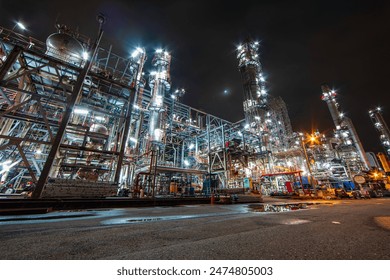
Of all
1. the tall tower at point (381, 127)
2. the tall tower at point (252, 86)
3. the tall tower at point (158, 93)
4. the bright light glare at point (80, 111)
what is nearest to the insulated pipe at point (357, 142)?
the tall tower at point (381, 127)

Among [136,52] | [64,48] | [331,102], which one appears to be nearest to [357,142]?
[331,102]

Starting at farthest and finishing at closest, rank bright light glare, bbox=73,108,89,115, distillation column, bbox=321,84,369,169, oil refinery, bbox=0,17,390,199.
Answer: distillation column, bbox=321,84,369,169
bright light glare, bbox=73,108,89,115
oil refinery, bbox=0,17,390,199

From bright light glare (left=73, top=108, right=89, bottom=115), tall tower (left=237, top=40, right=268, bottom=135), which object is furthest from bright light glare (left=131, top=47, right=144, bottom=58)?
tall tower (left=237, top=40, right=268, bottom=135)

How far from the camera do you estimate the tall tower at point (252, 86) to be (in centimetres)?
3425

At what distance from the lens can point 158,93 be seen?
17828 mm

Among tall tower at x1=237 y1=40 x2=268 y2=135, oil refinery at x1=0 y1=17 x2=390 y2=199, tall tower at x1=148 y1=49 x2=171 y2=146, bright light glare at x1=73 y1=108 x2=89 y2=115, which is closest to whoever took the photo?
oil refinery at x1=0 y1=17 x2=390 y2=199

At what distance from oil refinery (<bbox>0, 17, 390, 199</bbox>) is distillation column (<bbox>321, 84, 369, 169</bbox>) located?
0.22 m

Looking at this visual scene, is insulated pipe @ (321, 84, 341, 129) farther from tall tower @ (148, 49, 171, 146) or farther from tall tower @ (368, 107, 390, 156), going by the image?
tall tower @ (148, 49, 171, 146)

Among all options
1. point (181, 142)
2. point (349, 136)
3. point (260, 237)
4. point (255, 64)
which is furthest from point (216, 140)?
point (349, 136)

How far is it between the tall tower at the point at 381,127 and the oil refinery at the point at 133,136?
29cm

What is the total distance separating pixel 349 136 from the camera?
115 feet

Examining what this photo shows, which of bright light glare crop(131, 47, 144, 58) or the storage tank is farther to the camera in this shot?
bright light glare crop(131, 47, 144, 58)

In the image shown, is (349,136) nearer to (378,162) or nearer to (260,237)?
(378,162)

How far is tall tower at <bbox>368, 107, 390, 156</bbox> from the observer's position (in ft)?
129
